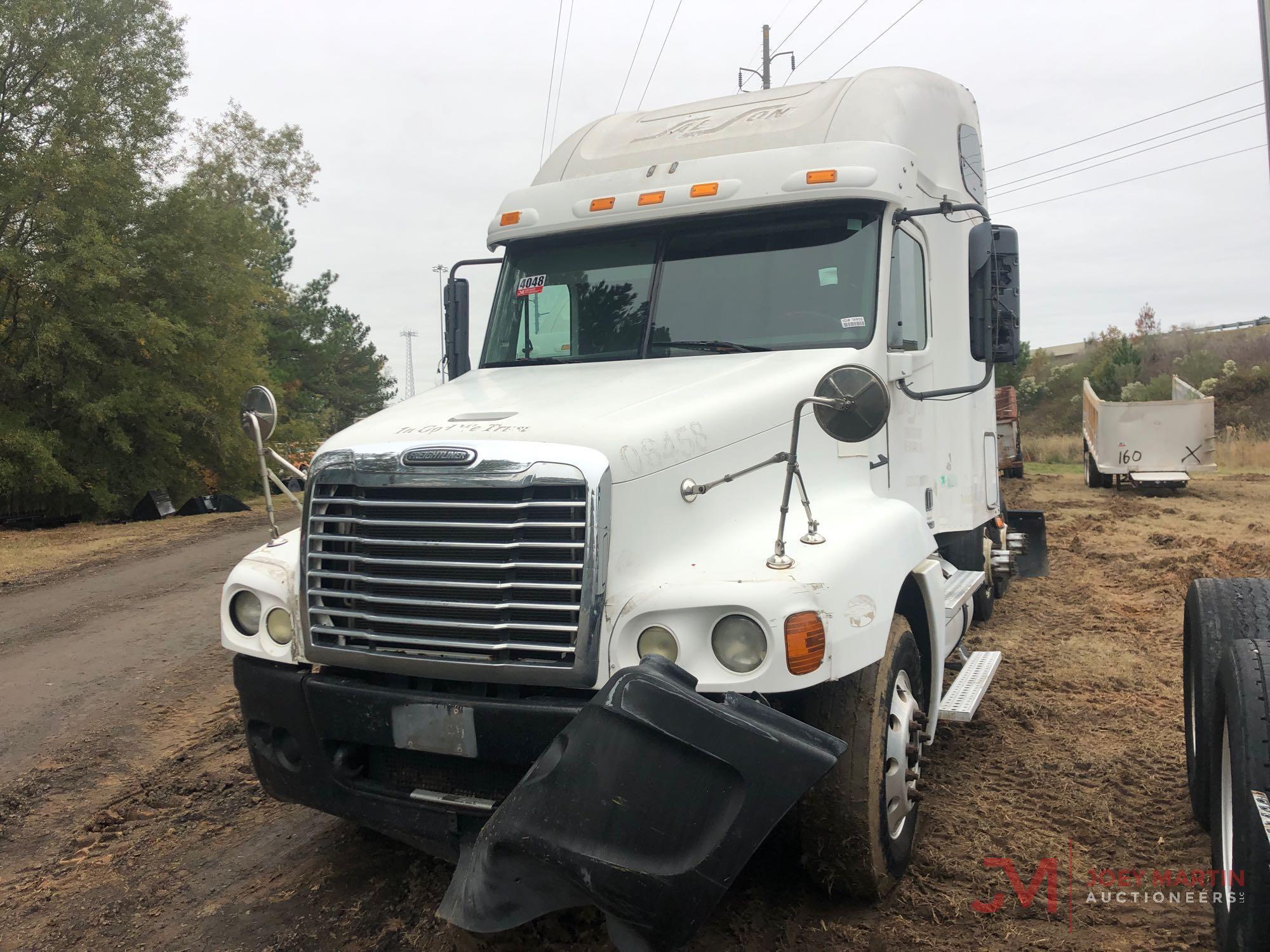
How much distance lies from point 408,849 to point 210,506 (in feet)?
57.8

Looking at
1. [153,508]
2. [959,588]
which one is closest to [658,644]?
[959,588]

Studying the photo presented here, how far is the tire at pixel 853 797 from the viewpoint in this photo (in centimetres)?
320

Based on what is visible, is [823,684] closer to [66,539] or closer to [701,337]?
[701,337]

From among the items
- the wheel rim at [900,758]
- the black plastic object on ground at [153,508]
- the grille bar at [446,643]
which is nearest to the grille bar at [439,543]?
the grille bar at [446,643]

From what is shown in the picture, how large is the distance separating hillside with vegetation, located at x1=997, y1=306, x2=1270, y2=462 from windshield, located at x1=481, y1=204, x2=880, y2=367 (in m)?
27.4

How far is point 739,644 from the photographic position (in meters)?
3.01

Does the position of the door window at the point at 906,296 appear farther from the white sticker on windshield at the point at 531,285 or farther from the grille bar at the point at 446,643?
the grille bar at the point at 446,643

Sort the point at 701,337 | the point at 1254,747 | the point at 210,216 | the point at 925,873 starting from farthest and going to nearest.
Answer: the point at 210,216 < the point at 701,337 < the point at 925,873 < the point at 1254,747

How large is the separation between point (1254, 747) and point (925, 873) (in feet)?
4.39

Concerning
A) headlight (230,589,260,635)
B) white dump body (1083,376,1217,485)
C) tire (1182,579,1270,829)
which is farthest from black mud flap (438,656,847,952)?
white dump body (1083,376,1217,485)

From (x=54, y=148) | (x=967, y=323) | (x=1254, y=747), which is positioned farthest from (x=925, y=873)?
(x=54, y=148)

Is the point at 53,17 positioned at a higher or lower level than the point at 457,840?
higher

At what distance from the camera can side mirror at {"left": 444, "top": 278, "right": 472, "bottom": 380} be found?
5.88m

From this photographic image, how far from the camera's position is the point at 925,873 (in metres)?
3.64
